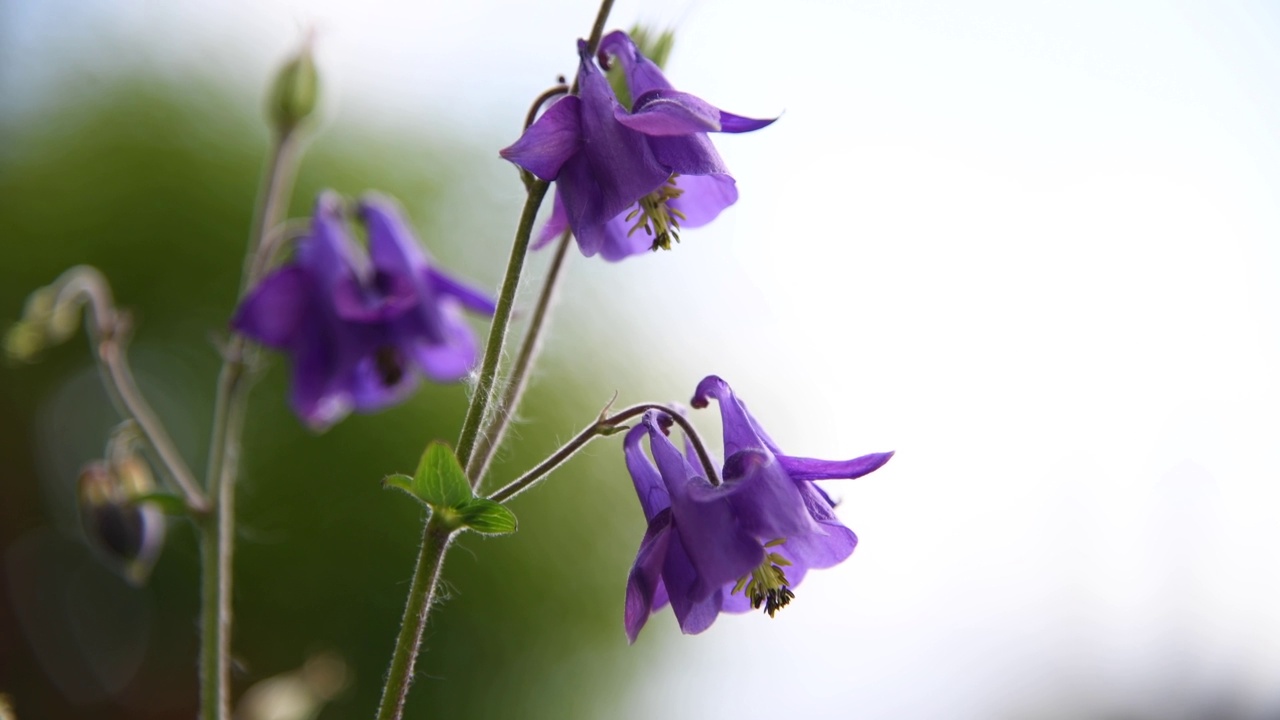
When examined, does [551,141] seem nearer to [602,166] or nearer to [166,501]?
[602,166]

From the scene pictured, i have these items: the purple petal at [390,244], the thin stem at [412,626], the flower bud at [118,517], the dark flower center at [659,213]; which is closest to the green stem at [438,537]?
the thin stem at [412,626]

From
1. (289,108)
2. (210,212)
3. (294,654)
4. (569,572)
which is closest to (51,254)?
(210,212)

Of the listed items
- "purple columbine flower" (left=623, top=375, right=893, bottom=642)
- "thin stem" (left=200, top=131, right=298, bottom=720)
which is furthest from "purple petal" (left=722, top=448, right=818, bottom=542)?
"thin stem" (left=200, top=131, right=298, bottom=720)

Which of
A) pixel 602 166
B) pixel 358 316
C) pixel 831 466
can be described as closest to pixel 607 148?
pixel 602 166

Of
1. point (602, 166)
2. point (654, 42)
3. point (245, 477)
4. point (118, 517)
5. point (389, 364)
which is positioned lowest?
point (245, 477)

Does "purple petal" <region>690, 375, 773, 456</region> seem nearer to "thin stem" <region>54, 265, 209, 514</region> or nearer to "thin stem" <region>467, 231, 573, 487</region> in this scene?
"thin stem" <region>467, 231, 573, 487</region>

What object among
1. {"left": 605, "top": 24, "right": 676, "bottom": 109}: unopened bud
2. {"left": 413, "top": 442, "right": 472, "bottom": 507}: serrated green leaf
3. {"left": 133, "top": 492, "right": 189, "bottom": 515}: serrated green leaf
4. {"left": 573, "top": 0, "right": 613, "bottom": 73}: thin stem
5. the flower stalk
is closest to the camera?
{"left": 413, "top": 442, "right": 472, "bottom": 507}: serrated green leaf

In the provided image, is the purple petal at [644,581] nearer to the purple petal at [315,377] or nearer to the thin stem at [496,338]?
the thin stem at [496,338]

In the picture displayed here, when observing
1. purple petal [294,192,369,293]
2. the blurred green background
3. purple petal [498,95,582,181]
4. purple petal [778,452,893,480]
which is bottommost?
the blurred green background
